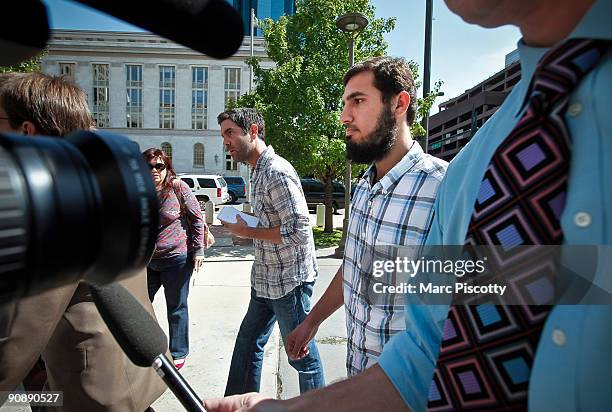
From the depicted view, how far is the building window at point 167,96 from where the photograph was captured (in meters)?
42.6

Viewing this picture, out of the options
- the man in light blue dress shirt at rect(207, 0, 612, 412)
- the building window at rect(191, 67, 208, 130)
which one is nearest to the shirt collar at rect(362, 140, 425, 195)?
the man in light blue dress shirt at rect(207, 0, 612, 412)

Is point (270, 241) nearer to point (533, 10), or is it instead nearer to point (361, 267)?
point (361, 267)

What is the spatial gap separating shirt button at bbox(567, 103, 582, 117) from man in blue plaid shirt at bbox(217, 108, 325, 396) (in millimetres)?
2296

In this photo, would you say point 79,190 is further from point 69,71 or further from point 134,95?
point 134,95

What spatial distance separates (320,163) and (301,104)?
5.27 feet

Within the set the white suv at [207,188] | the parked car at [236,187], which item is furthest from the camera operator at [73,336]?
the parked car at [236,187]

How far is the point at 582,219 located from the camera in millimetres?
665

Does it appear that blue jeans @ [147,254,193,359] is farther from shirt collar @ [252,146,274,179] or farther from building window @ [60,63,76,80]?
building window @ [60,63,76,80]

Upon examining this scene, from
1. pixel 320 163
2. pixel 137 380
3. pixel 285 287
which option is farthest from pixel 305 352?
pixel 320 163

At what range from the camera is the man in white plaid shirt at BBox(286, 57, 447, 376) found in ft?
5.93

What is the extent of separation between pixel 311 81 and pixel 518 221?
10.3 meters

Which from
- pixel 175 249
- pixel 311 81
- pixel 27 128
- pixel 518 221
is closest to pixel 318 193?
pixel 311 81

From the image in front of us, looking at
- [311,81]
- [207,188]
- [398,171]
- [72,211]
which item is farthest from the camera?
[207,188]

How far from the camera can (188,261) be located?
4.37m
